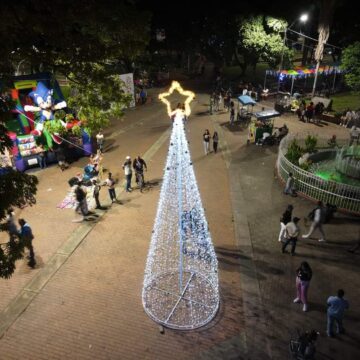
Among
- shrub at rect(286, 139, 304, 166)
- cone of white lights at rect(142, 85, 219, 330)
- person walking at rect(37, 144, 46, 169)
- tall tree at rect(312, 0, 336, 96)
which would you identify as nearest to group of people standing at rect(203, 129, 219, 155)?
shrub at rect(286, 139, 304, 166)

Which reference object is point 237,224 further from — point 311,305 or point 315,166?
point 315,166

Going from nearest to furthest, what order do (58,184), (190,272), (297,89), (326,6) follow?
(190,272) < (58,184) < (326,6) < (297,89)

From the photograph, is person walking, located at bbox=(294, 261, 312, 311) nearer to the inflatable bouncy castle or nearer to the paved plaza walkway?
the paved plaza walkway

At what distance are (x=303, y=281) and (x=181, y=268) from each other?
318 centimetres

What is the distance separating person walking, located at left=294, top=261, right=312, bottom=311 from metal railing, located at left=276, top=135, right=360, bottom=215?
577 cm

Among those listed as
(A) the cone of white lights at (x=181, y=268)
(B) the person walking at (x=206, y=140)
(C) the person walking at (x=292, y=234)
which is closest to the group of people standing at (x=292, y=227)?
(C) the person walking at (x=292, y=234)

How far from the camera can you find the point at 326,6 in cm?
2878

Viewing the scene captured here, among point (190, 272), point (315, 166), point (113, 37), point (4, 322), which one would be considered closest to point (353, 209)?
point (315, 166)

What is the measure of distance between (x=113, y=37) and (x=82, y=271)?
740 cm

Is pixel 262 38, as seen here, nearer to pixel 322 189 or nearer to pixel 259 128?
pixel 259 128

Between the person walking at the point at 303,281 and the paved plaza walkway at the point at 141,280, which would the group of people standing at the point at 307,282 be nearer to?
the person walking at the point at 303,281

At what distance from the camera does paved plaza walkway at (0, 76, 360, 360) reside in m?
8.61

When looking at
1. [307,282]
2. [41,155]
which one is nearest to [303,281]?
[307,282]

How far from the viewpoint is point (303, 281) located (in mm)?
9133
